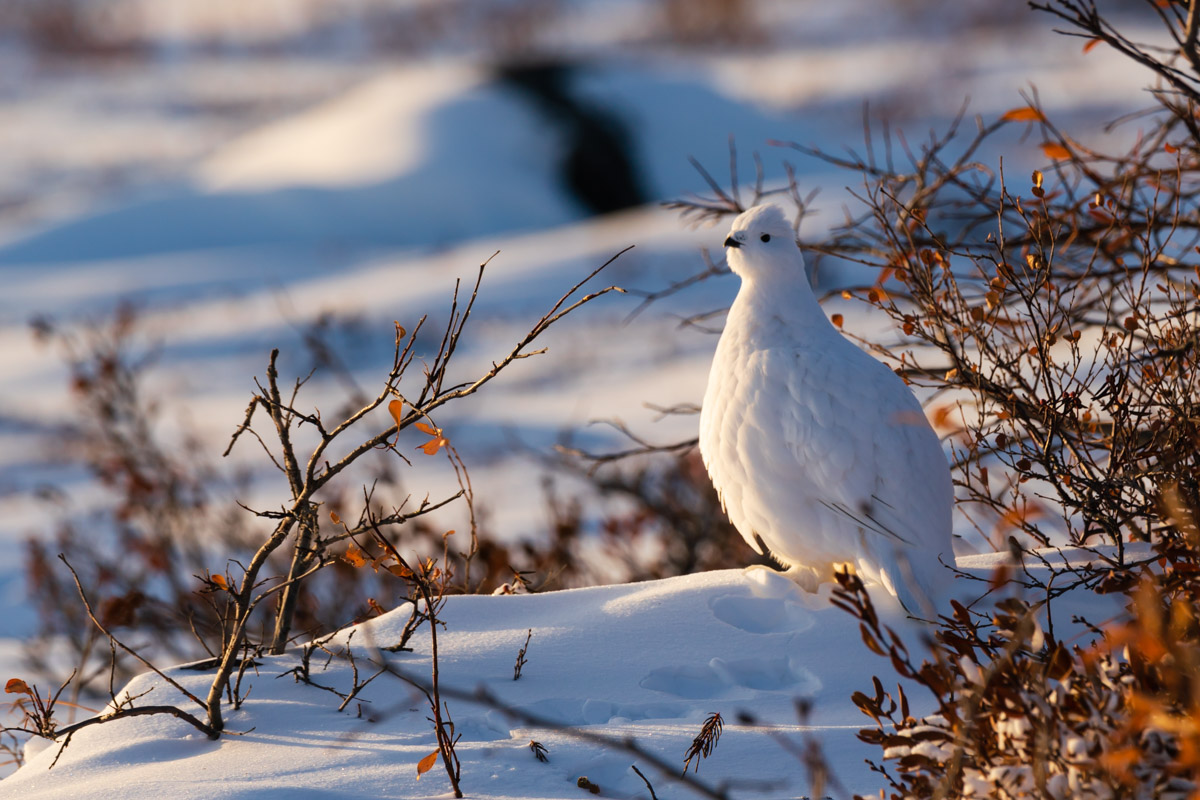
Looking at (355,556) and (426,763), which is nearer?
(426,763)

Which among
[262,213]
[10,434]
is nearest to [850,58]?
[262,213]

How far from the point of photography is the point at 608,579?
599cm

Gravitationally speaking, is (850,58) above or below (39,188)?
above

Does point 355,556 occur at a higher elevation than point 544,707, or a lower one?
higher

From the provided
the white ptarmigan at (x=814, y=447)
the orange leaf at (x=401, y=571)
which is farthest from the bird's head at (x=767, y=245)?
the orange leaf at (x=401, y=571)

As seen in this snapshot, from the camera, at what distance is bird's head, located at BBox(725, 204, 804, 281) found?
3.17m

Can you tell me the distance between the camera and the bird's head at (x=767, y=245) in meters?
3.17

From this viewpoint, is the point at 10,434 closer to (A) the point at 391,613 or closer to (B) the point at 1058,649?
(A) the point at 391,613

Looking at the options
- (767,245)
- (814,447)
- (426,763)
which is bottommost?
(426,763)

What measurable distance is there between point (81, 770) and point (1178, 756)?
7.00 ft

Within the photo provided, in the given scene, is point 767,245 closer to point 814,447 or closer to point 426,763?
point 814,447

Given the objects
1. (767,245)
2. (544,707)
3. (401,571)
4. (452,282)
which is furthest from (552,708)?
(452,282)

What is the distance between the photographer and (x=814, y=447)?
2893 mm

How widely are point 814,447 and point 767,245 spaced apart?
2.18 feet
